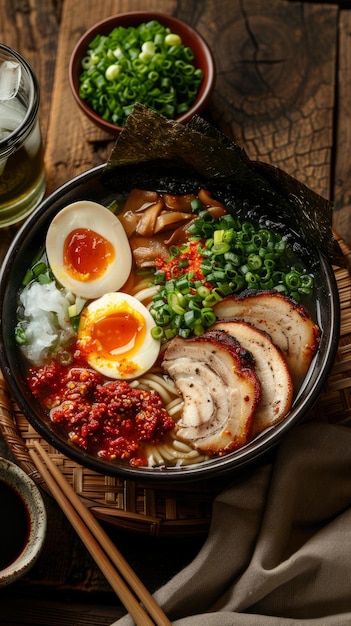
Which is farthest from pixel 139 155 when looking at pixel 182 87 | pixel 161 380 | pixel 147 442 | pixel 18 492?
pixel 18 492

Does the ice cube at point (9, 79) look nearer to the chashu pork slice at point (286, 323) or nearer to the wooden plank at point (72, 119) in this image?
the wooden plank at point (72, 119)

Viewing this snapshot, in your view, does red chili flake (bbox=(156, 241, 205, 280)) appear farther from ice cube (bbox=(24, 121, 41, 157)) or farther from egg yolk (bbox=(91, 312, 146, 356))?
ice cube (bbox=(24, 121, 41, 157))

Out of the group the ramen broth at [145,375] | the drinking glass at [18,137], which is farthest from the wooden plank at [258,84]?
the ramen broth at [145,375]

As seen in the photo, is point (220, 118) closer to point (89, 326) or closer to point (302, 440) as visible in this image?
point (89, 326)

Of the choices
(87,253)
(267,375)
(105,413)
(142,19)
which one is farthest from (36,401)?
(142,19)

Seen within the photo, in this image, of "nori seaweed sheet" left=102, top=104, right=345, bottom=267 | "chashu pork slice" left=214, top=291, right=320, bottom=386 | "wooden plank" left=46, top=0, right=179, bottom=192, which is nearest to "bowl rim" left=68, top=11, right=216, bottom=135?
"wooden plank" left=46, top=0, right=179, bottom=192

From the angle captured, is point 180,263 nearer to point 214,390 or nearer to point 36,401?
point 214,390
